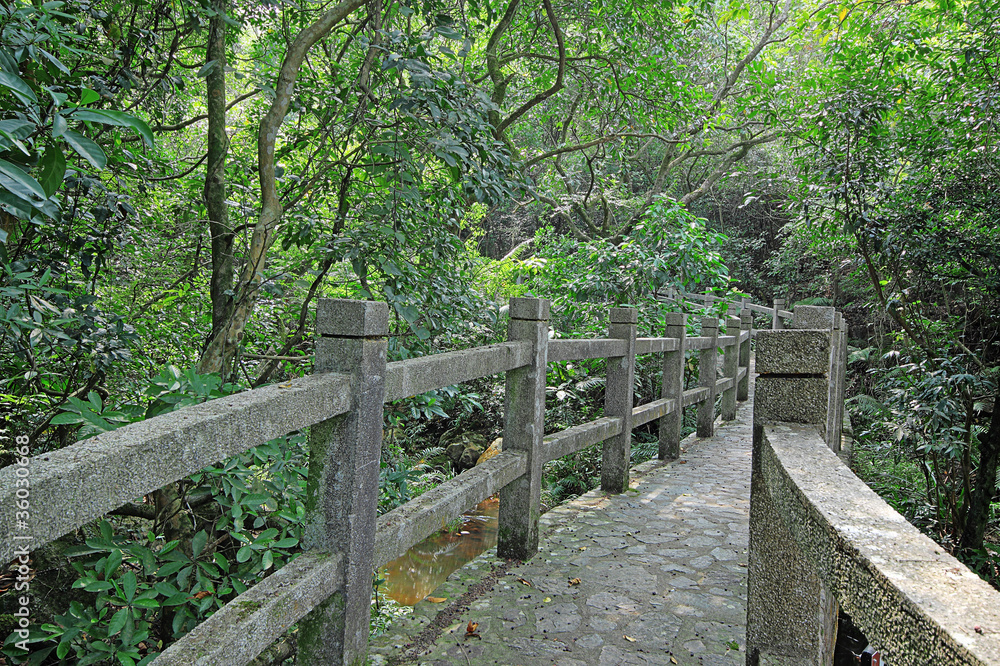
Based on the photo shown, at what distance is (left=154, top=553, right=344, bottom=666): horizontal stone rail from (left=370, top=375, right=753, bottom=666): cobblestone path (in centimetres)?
81

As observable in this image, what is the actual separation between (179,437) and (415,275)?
215cm

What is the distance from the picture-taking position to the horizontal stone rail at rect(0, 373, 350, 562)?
0.97 metres

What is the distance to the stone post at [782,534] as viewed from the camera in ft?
5.78

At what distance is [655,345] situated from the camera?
18.4 ft

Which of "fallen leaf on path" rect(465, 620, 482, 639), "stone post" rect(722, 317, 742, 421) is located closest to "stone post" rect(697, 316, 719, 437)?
"stone post" rect(722, 317, 742, 421)

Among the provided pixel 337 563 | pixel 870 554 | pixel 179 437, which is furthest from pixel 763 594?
pixel 179 437

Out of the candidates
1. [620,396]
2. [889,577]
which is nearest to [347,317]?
[889,577]

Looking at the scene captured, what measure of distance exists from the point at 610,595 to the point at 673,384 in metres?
3.31

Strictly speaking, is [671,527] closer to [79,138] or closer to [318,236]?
[318,236]

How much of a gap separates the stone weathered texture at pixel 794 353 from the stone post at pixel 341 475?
3.77ft

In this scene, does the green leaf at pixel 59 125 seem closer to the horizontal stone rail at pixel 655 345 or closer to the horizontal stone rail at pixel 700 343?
the horizontal stone rail at pixel 655 345

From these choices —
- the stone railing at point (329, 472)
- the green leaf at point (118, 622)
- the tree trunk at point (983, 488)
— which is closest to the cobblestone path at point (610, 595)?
the stone railing at point (329, 472)

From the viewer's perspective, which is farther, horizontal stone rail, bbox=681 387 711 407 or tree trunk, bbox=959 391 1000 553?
horizontal stone rail, bbox=681 387 711 407

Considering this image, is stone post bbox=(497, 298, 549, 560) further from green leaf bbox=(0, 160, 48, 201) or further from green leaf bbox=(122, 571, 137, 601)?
green leaf bbox=(0, 160, 48, 201)
